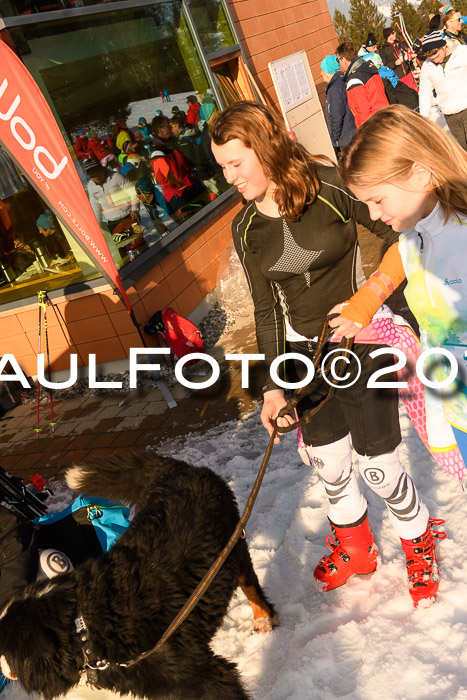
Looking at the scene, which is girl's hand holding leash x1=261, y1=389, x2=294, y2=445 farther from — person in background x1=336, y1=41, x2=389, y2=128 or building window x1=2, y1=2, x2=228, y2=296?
person in background x1=336, y1=41, x2=389, y2=128

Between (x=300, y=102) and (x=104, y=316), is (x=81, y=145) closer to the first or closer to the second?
(x=104, y=316)

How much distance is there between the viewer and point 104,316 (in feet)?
22.4

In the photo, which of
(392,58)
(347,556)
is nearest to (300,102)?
(392,58)

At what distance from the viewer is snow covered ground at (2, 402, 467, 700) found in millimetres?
2502

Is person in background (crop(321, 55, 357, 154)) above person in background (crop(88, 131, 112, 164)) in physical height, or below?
below

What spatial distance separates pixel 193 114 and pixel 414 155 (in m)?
7.81

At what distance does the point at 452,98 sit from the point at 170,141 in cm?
413

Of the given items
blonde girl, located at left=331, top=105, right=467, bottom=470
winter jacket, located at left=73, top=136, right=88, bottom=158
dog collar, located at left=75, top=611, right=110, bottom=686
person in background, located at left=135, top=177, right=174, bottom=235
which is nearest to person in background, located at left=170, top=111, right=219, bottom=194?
person in background, located at left=135, top=177, right=174, bottom=235

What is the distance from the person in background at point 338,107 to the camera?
354 inches

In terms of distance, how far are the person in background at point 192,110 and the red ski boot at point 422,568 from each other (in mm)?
7883

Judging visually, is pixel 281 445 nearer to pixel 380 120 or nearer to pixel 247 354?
pixel 247 354

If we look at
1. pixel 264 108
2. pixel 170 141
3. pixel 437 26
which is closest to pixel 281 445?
pixel 264 108

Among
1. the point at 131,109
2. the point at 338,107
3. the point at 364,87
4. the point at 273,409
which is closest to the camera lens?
the point at 273,409

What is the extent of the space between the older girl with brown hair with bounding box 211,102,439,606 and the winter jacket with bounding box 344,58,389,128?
Answer: 650cm
